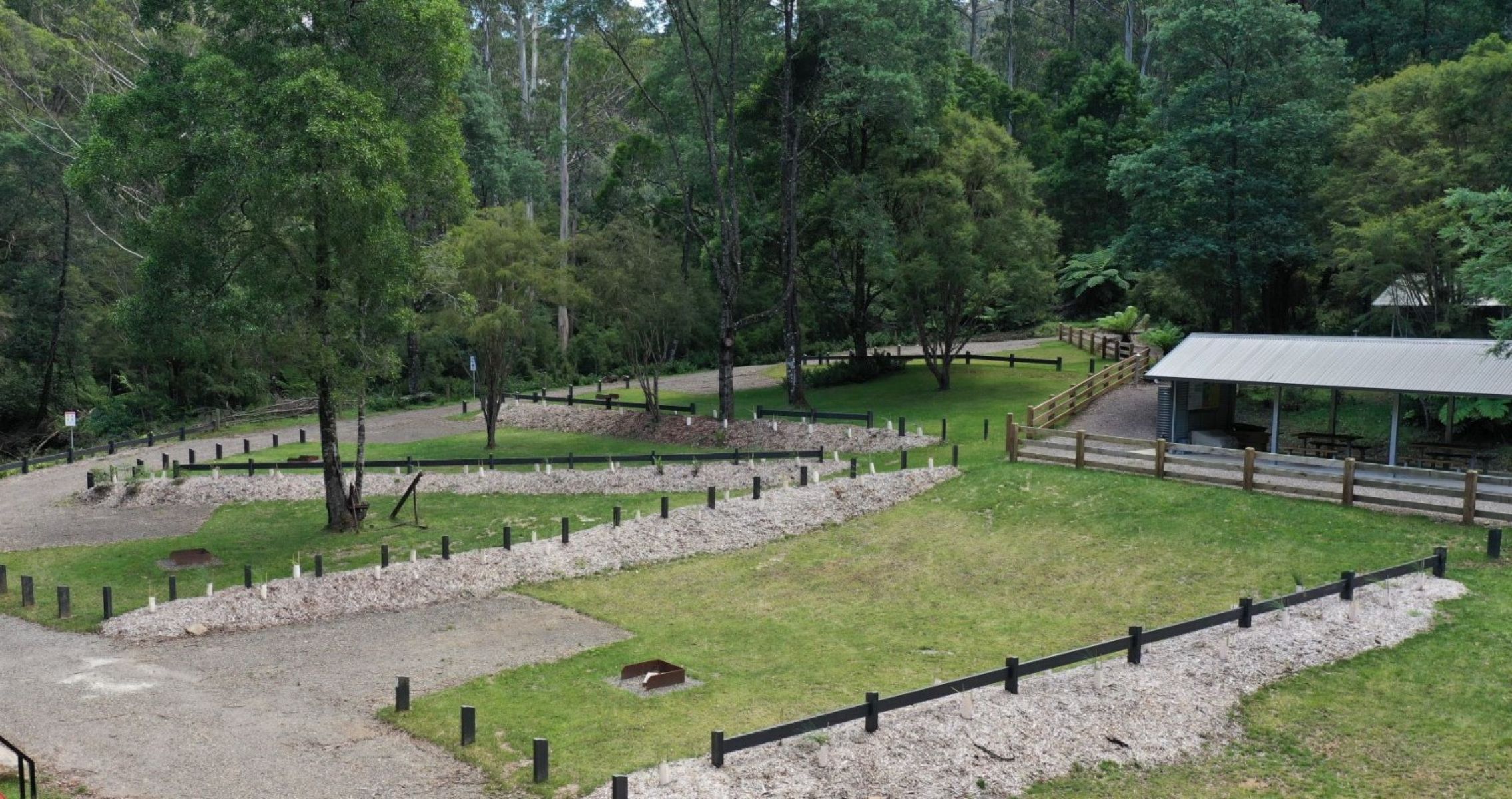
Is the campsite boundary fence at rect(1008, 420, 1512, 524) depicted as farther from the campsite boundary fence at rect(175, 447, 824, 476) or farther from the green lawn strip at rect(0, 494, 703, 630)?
the green lawn strip at rect(0, 494, 703, 630)

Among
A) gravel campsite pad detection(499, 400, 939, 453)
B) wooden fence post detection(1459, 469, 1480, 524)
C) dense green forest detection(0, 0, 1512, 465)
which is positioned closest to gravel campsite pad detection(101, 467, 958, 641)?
gravel campsite pad detection(499, 400, 939, 453)

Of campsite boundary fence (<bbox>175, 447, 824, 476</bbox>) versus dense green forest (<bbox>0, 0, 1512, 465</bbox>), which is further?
campsite boundary fence (<bbox>175, 447, 824, 476</bbox>)

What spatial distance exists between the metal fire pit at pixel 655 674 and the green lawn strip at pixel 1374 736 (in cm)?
518

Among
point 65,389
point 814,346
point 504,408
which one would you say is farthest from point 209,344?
point 814,346

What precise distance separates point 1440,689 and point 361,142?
20.5 meters

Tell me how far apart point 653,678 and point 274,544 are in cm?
1317

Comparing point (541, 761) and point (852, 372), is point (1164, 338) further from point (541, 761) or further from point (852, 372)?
point (541, 761)

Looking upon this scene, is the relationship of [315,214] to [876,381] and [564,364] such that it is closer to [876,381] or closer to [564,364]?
[876,381]

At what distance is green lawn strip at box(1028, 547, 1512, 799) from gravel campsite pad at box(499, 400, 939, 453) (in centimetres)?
1637

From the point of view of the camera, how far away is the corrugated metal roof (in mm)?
22422

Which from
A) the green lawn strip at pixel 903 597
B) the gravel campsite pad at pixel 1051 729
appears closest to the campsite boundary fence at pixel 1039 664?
the gravel campsite pad at pixel 1051 729

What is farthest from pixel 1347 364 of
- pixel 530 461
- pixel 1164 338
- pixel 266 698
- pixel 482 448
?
pixel 482 448

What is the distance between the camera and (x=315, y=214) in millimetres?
21969

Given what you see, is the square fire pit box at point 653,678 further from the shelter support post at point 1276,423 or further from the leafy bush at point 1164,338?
the leafy bush at point 1164,338
